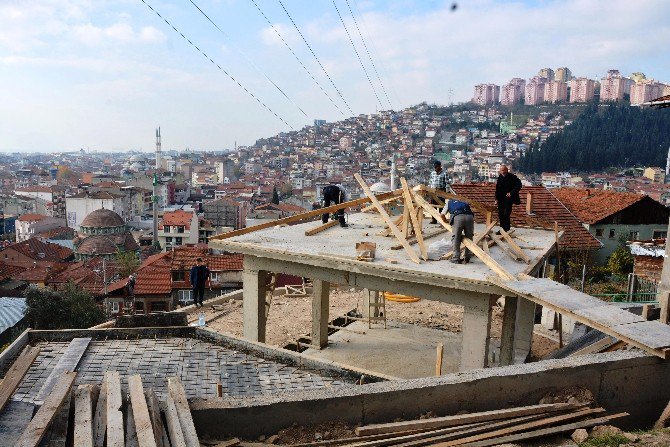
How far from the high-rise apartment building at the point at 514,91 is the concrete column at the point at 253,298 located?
190 metres

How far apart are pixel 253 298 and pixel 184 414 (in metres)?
5.98

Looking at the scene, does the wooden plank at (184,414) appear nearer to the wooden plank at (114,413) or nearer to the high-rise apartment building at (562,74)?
the wooden plank at (114,413)

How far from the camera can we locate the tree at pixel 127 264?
4406 centimetres

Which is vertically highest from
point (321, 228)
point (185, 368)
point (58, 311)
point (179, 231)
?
point (321, 228)

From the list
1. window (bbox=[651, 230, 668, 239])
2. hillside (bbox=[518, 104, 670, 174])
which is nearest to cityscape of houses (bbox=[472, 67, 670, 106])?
hillside (bbox=[518, 104, 670, 174])

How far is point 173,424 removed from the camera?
3965 mm

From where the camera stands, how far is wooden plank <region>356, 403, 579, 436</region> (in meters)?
4.41

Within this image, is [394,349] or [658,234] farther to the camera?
[658,234]

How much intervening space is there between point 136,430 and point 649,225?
3115cm

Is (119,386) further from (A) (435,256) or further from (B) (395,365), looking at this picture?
(B) (395,365)

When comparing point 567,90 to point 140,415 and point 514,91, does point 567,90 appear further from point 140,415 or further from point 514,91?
point 140,415

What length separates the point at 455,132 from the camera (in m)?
168

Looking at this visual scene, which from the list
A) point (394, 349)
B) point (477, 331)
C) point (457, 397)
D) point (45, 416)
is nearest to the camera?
point (45, 416)


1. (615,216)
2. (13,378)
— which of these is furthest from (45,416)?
(615,216)
